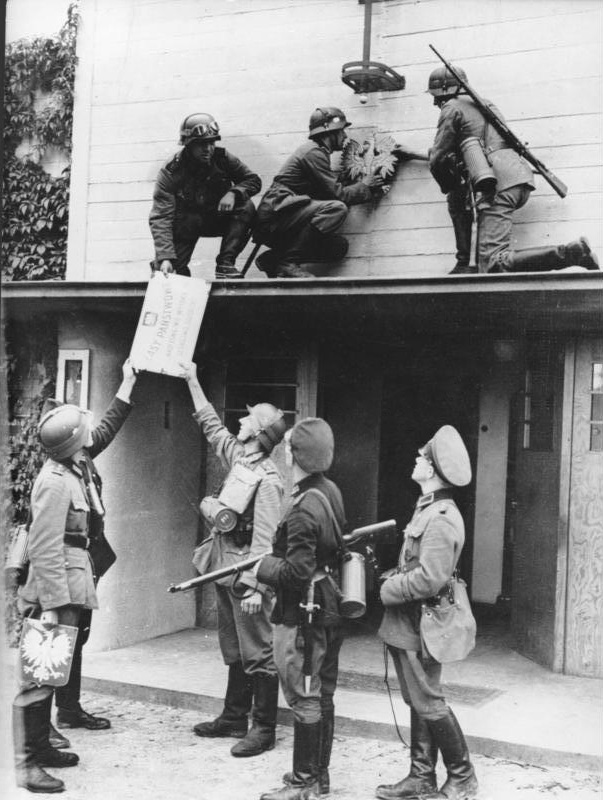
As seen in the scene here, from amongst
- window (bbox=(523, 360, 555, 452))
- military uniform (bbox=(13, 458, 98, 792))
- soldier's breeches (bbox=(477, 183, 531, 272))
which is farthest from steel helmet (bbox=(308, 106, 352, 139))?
military uniform (bbox=(13, 458, 98, 792))

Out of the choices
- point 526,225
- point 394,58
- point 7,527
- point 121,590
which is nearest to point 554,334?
point 526,225

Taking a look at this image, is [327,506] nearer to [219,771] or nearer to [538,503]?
[219,771]

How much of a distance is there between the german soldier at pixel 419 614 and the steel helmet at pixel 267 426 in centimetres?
124

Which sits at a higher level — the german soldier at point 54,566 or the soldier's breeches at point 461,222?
the soldier's breeches at point 461,222

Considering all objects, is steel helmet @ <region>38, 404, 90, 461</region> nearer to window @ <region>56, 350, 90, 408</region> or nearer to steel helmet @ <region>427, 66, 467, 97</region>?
window @ <region>56, 350, 90, 408</region>

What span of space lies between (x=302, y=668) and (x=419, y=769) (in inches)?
31.7

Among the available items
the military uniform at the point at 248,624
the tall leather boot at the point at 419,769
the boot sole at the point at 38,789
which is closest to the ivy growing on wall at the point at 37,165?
the military uniform at the point at 248,624

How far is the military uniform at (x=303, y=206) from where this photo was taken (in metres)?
7.18

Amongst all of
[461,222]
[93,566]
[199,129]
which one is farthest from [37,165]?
[93,566]

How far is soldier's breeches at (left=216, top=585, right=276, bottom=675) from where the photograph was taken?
5.55 m

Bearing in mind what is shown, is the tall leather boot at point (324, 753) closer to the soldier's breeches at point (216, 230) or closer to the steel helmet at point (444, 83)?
the soldier's breeches at point (216, 230)

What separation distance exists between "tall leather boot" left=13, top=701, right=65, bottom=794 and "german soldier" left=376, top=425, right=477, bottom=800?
1773 millimetres

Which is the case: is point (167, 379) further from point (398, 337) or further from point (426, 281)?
point (426, 281)

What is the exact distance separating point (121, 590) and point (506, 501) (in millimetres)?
4238
